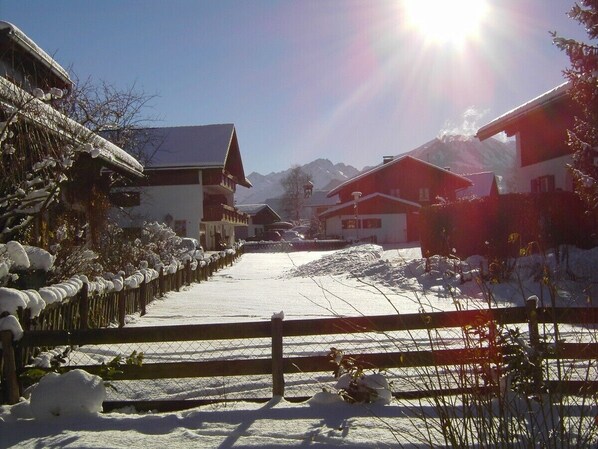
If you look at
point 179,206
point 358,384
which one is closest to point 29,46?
point 358,384

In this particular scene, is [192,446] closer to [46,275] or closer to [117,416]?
[117,416]

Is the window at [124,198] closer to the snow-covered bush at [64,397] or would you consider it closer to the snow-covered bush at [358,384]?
the snow-covered bush at [64,397]

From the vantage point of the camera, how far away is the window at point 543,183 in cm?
2044

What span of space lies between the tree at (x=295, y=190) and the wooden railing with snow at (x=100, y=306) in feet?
325

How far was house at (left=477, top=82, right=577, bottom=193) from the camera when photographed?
19000 millimetres

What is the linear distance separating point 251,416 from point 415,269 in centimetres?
1360

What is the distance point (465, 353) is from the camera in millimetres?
2836

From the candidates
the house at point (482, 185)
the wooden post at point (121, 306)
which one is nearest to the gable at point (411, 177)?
the house at point (482, 185)

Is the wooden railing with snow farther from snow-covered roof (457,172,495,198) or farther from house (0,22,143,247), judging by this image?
snow-covered roof (457,172,495,198)

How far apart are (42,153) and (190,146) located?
32485mm

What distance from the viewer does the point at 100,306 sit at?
9.36m

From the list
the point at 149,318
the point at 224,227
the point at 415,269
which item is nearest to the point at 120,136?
the point at 415,269

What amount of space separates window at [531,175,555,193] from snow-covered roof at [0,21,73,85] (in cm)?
1525

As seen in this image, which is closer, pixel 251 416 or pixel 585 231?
pixel 251 416
